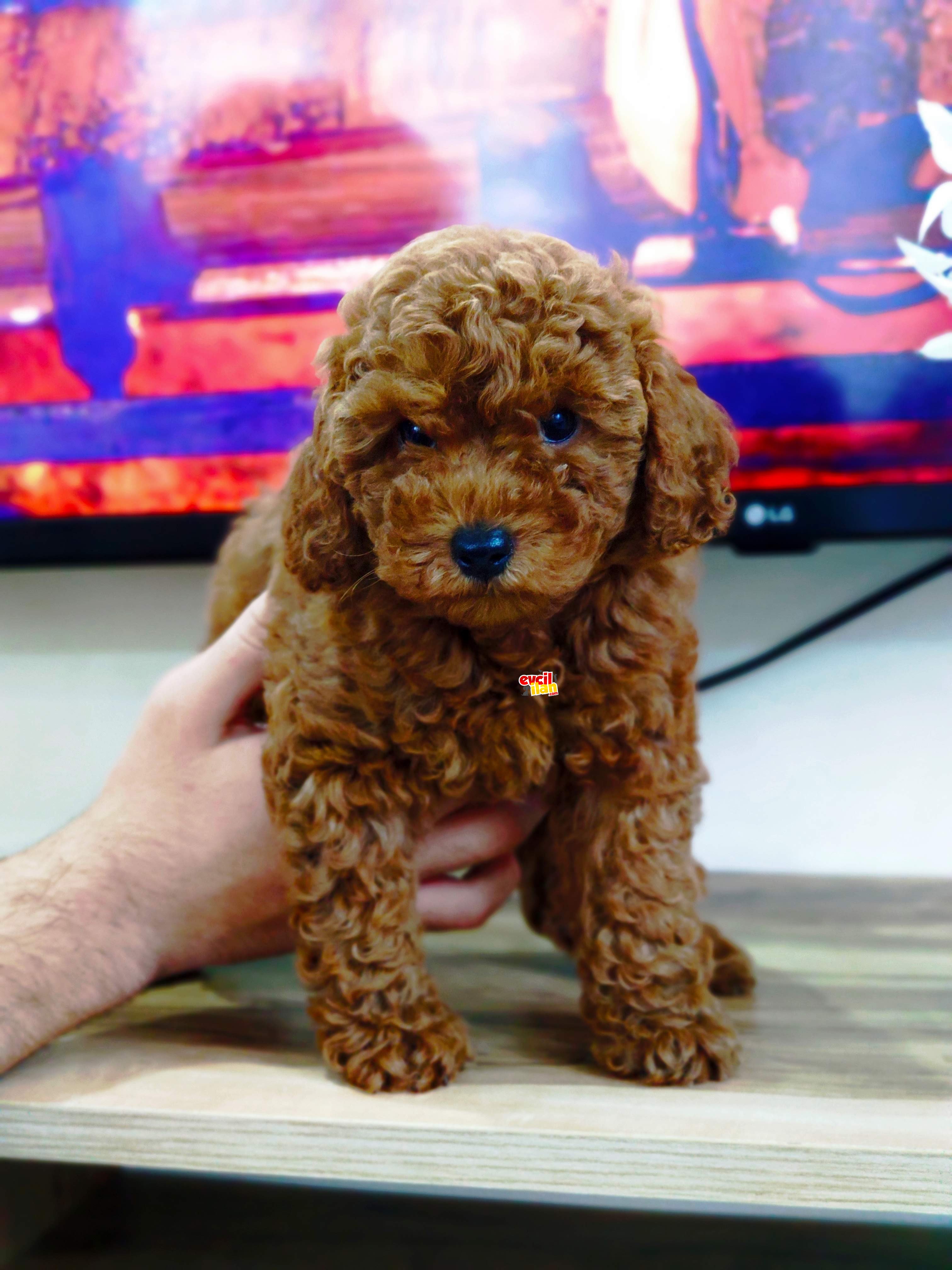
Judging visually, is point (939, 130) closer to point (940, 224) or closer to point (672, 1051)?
point (940, 224)

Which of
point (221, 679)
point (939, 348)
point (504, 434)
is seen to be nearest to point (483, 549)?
point (504, 434)

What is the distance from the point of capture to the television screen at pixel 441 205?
131 centimetres

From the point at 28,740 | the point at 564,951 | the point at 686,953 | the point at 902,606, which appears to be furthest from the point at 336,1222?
the point at 902,606

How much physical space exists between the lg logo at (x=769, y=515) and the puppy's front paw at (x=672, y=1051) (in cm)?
66

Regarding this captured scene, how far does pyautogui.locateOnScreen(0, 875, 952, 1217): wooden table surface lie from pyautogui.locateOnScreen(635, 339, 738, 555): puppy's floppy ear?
434 millimetres

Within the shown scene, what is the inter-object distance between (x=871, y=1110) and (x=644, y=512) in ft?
1.58

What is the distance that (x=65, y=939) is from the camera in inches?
40.1

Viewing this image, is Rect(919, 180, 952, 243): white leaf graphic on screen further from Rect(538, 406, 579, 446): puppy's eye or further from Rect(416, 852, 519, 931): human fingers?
Rect(416, 852, 519, 931): human fingers

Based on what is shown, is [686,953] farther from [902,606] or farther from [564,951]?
[902,606]

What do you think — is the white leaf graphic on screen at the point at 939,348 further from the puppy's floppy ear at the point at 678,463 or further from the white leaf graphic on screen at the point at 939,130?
the puppy's floppy ear at the point at 678,463

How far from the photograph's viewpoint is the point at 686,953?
903 millimetres

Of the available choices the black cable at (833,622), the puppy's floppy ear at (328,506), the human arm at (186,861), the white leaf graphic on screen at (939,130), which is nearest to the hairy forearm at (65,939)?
the human arm at (186,861)

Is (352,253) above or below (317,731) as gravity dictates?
above

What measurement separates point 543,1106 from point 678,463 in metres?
0.50
